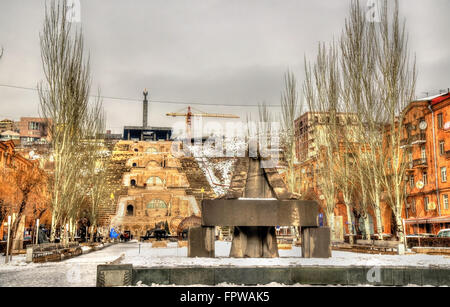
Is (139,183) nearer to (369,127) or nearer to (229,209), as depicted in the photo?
(369,127)

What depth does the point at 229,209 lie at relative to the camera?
37.6ft

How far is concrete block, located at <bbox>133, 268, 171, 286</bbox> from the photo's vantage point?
8773 millimetres

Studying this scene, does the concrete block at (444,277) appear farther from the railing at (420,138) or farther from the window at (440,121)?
the railing at (420,138)

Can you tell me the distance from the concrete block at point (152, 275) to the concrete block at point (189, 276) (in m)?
0.09

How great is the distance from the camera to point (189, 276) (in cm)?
888

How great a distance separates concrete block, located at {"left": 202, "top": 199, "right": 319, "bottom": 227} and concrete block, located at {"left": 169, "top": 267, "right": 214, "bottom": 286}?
2.52m

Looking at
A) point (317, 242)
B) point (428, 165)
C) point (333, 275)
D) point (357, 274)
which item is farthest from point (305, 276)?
point (428, 165)

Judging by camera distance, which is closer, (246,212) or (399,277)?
(399,277)

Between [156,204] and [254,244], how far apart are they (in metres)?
63.9

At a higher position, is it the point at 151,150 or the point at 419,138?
the point at 151,150

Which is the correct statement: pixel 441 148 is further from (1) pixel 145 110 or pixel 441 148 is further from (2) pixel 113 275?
(1) pixel 145 110

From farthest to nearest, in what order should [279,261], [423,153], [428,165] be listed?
[423,153] < [428,165] < [279,261]
